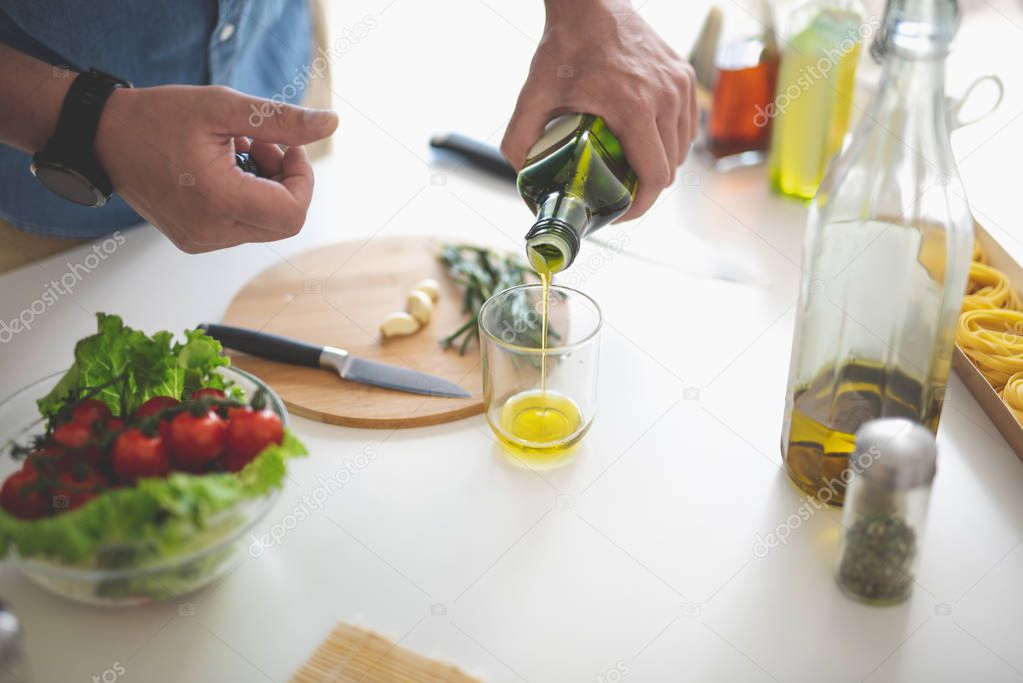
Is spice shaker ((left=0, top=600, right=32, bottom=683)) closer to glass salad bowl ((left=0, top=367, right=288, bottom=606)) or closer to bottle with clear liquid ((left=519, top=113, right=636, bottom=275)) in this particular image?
glass salad bowl ((left=0, top=367, right=288, bottom=606))

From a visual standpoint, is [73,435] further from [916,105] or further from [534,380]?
[916,105]

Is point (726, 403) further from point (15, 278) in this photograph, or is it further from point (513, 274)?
point (15, 278)

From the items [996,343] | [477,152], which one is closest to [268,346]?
[477,152]

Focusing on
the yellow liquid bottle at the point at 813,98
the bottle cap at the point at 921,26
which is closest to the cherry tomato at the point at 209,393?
the bottle cap at the point at 921,26

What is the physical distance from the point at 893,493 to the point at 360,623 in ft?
1.40

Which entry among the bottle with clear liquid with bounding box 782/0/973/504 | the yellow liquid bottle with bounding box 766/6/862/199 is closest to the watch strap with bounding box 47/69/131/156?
the bottle with clear liquid with bounding box 782/0/973/504

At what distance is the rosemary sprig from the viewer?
1059mm

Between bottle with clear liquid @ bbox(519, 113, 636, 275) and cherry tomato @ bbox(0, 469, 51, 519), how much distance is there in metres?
0.50

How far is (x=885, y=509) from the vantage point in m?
0.69

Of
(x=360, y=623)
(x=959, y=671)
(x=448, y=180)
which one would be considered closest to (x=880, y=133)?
(x=959, y=671)

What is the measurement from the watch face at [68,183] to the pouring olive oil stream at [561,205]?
428mm

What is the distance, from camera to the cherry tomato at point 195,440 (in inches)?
26.8

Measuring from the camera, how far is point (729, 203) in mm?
1325

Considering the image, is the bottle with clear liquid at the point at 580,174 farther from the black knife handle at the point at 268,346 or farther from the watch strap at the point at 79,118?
the watch strap at the point at 79,118
